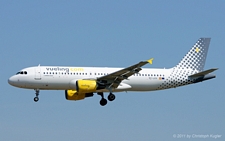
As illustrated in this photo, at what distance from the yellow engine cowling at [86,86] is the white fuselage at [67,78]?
108 centimetres

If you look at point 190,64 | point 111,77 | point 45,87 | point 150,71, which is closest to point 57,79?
point 45,87

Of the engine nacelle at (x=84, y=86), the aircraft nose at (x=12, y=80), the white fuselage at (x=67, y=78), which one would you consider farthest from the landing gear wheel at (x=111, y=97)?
the aircraft nose at (x=12, y=80)

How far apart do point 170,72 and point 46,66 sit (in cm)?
1318

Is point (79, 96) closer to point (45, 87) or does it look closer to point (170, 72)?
point (45, 87)

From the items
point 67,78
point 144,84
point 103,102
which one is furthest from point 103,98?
point 67,78

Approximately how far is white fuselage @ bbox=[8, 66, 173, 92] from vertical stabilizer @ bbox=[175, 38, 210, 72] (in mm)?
4236

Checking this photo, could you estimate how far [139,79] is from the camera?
58875 millimetres

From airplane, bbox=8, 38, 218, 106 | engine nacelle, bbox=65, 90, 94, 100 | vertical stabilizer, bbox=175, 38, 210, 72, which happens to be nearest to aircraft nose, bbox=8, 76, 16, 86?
airplane, bbox=8, 38, 218, 106

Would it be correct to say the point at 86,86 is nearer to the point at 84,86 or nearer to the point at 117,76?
the point at 84,86

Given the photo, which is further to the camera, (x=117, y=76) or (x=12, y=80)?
(x=12, y=80)

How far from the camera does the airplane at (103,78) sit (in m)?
56.4

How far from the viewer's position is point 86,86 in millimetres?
56000

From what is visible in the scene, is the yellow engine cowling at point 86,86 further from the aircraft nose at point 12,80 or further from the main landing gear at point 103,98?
the aircraft nose at point 12,80

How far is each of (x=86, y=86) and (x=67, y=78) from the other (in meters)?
2.20
